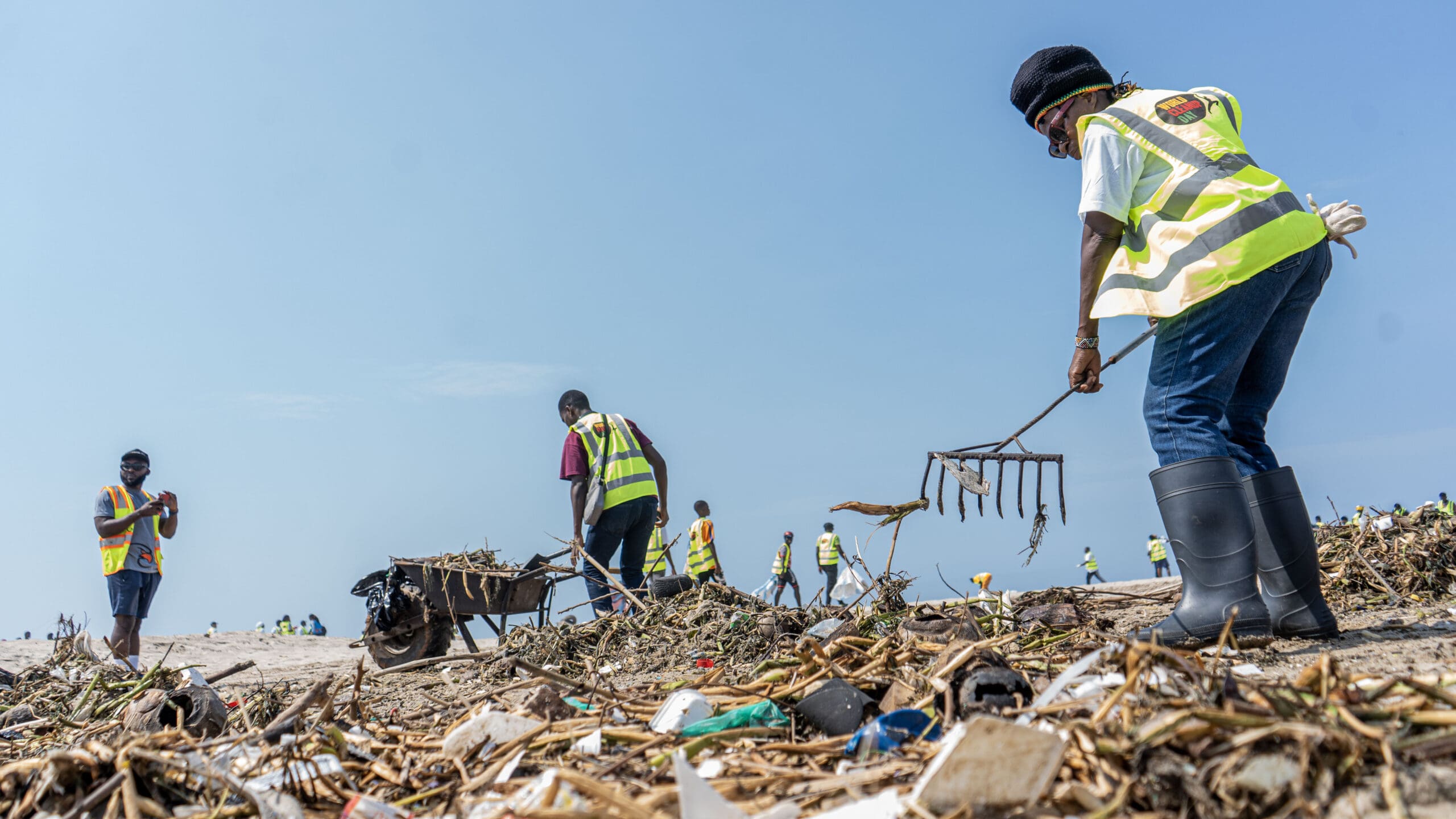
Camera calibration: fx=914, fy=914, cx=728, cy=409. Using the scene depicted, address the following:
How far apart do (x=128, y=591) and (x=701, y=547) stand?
6281mm

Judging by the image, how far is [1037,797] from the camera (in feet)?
4.07

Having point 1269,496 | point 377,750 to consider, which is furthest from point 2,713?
point 1269,496

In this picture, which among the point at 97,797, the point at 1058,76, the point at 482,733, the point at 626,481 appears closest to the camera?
the point at 97,797

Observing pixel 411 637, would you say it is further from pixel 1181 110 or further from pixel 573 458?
pixel 1181 110

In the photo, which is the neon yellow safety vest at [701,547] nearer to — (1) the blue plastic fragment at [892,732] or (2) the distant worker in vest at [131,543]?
(2) the distant worker in vest at [131,543]

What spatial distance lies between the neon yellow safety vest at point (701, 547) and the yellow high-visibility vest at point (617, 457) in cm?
476

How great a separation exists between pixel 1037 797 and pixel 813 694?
0.74m

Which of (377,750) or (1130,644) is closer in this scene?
(1130,644)

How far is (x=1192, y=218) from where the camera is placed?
259 cm

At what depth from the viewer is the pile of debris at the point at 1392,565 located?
3.70 m

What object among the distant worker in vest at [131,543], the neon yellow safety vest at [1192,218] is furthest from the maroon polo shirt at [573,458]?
the neon yellow safety vest at [1192,218]

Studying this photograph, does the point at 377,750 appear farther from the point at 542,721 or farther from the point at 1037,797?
the point at 1037,797

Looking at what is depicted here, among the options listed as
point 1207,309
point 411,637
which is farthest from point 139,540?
point 1207,309

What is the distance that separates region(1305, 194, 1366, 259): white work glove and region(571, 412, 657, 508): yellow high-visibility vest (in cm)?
455
